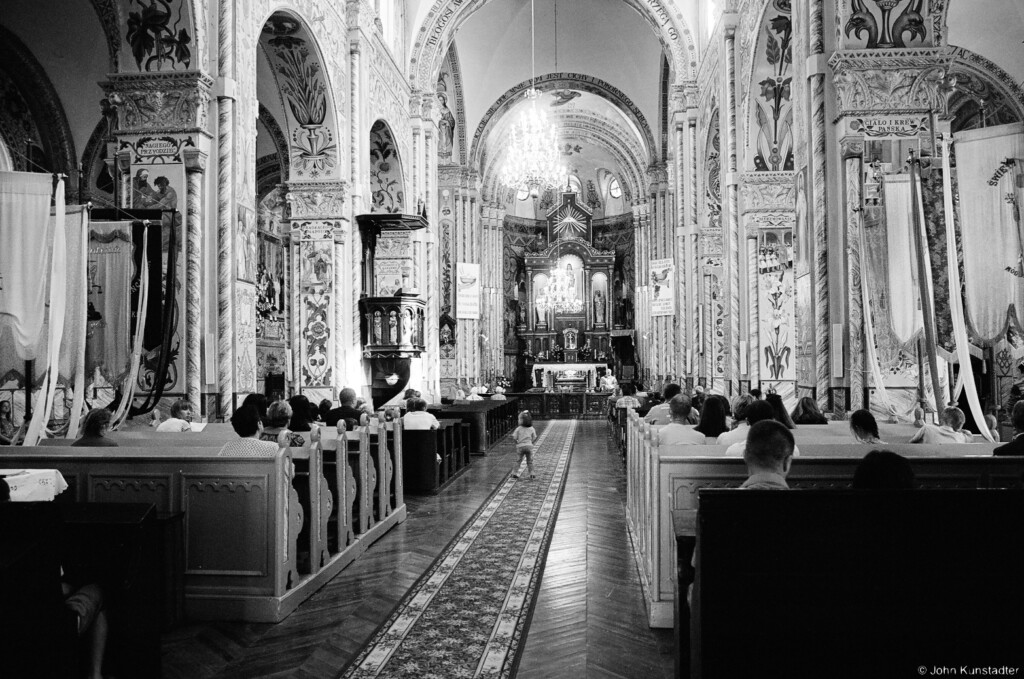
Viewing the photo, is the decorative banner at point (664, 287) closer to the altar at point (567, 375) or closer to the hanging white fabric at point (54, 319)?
the altar at point (567, 375)

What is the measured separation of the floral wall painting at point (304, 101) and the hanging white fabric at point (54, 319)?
21.1ft

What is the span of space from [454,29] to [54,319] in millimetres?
13893

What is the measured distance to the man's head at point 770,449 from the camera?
306 centimetres

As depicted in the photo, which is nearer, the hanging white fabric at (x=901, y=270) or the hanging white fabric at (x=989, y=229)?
the hanging white fabric at (x=989, y=229)

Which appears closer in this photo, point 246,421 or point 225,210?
point 246,421

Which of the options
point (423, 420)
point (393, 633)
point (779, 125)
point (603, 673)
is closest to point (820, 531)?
point (603, 673)

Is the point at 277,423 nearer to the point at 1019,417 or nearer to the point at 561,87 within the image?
the point at 1019,417

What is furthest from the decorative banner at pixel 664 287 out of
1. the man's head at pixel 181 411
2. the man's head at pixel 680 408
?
the man's head at pixel 181 411

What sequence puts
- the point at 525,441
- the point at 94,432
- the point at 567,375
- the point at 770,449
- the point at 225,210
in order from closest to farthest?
the point at 770,449 < the point at 94,432 < the point at 225,210 < the point at 525,441 < the point at 567,375

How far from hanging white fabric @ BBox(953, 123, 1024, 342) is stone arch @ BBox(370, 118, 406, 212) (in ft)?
37.6

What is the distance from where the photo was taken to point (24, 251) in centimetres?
518

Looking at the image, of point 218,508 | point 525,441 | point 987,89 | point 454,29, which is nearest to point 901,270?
point 525,441

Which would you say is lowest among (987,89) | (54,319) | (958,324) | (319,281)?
(958,324)

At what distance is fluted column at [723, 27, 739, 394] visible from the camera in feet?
37.7
